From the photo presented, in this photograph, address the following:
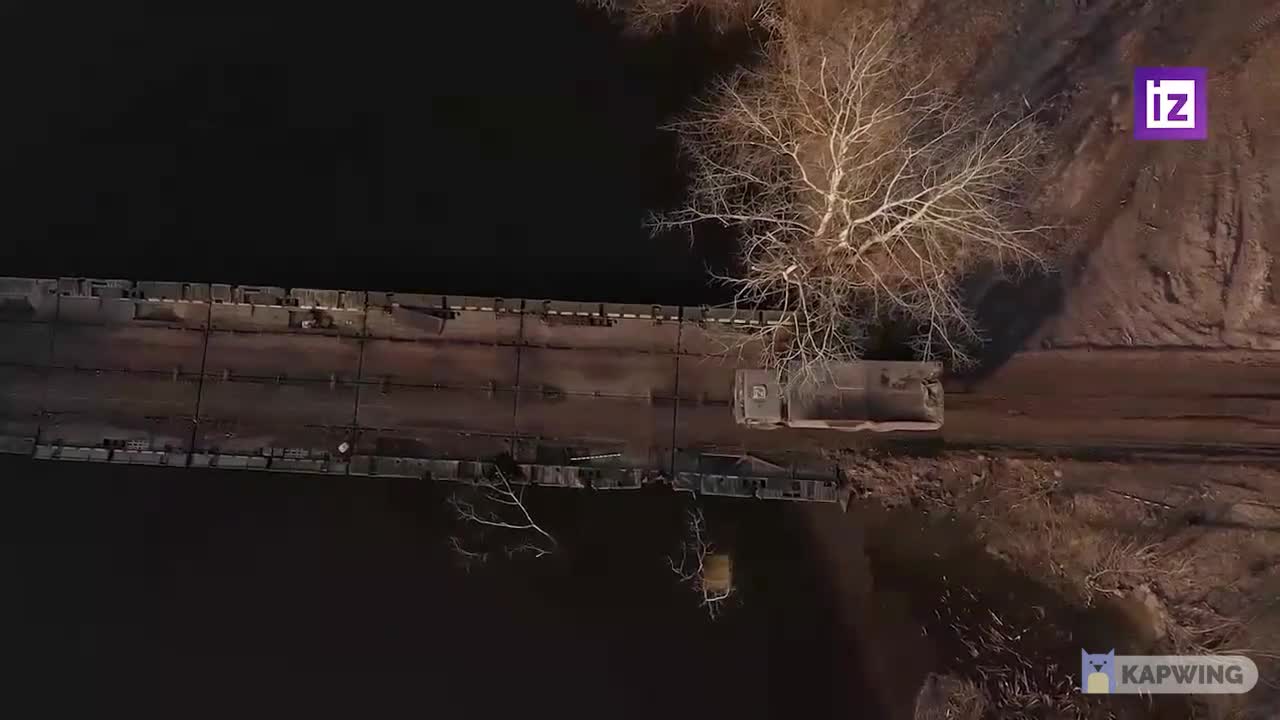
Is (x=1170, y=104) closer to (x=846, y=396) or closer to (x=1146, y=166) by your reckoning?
(x=1146, y=166)

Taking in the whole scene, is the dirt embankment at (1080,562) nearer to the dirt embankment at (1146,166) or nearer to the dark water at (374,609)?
the dark water at (374,609)

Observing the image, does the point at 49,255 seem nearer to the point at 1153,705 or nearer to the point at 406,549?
the point at 406,549

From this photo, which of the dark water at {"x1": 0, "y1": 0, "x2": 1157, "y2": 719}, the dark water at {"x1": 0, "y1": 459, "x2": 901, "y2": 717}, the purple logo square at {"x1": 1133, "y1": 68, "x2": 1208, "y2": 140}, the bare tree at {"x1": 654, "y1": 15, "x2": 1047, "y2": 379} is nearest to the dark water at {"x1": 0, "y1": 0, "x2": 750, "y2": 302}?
the dark water at {"x1": 0, "y1": 0, "x2": 1157, "y2": 719}

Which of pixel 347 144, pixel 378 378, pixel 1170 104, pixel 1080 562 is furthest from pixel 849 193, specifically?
pixel 347 144

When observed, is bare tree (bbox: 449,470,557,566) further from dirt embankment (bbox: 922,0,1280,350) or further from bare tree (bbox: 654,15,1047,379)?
dirt embankment (bbox: 922,0,1280,350)

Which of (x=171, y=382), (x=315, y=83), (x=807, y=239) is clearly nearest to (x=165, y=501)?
(x=171, y=382)

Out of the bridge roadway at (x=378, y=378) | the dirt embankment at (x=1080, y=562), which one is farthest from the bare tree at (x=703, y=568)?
the dirt embankment at (x=1080, y=562)
